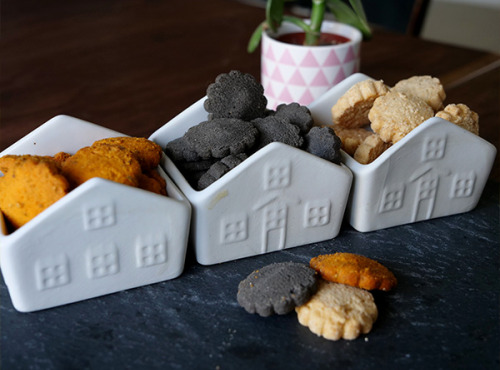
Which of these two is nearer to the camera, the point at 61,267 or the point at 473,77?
the point at 61,267

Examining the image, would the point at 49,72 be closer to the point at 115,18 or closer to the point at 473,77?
the point at 115,18

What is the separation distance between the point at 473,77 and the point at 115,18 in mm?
857

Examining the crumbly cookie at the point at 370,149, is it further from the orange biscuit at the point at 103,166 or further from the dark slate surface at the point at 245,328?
the orange biscuit at the point at 103,166

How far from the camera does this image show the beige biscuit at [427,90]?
838 millimetres

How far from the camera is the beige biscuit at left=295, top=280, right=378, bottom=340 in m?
0.60

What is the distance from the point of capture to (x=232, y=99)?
2.46 ft

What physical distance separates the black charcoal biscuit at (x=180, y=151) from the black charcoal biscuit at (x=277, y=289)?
6.1 inches

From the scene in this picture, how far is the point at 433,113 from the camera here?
803 mm

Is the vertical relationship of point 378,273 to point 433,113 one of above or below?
below

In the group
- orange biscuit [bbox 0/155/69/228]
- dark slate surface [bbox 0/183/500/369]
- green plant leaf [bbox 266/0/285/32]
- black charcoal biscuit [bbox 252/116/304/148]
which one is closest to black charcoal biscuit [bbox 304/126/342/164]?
black charcoal biscuit [bbox 252/116/304/148]

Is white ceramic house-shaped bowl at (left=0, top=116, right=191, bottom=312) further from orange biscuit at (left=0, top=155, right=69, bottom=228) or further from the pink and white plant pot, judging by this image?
the pink and white plant pot

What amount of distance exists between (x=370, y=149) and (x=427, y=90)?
5.8 inches

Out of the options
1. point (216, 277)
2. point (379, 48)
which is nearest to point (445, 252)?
point (216, 277)

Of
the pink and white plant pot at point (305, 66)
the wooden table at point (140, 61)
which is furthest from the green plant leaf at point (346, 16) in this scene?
the wooden table at point (140, 61)
